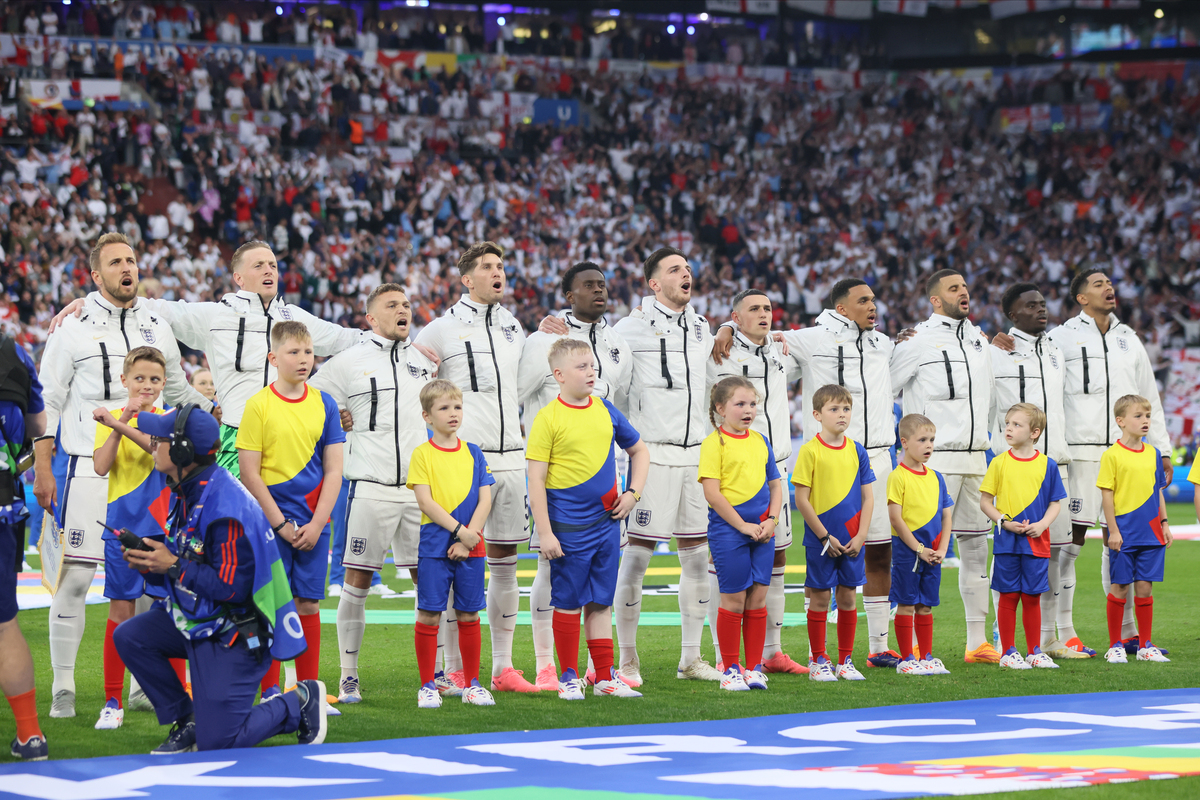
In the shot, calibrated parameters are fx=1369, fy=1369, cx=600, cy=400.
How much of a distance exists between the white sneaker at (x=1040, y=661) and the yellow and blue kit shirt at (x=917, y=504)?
37.8 inches

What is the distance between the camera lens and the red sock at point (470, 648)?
25.4ft

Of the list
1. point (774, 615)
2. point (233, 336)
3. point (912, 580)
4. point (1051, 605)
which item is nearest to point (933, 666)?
point (912, 580)

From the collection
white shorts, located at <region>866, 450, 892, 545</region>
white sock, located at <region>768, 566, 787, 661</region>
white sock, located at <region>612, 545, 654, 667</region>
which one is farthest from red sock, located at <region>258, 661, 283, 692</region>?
white shorts, located at <region>866, 450, 892, 545</region>

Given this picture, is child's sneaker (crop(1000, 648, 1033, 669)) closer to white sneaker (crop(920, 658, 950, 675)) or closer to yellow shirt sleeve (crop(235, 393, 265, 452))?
white sneaker (crop(920, 658, 950, 675))

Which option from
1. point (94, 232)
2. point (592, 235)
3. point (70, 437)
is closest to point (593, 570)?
point (70, 437)

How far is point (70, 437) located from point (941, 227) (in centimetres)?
2783

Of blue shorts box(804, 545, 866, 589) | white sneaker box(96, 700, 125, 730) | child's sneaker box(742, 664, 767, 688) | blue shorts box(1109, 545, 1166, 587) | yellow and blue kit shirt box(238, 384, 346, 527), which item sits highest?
yellow and blue kit shirt box(238, 384, 346, 527)

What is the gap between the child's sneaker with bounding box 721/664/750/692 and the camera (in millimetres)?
8047

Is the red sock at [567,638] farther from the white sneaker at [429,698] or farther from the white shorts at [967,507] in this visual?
the white shorts at [967,507]

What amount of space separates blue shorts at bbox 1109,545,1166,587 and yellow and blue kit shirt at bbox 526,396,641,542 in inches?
156

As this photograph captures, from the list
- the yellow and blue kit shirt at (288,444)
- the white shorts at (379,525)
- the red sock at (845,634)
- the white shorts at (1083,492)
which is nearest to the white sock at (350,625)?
the white shorts at (379,525)

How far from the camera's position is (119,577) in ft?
23.6

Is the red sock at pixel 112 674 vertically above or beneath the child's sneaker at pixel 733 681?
above

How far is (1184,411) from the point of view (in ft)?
91.8
